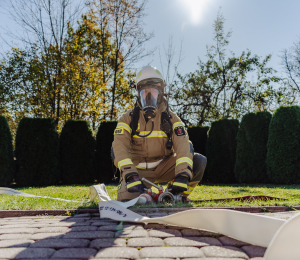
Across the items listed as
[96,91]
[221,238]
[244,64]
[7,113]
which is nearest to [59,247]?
[221,238]

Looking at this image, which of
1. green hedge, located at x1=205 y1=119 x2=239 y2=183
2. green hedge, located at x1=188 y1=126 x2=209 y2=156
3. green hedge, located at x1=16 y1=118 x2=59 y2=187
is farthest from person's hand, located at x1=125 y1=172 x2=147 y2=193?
green hedge, located at x1=188 y1=126 x2=209 y2=156

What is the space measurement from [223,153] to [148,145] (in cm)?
669

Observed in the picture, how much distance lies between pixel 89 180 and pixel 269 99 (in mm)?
15498

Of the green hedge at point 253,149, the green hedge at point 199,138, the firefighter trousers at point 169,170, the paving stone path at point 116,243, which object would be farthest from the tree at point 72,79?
the paving stone path at point 116,243

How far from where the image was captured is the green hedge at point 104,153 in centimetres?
1048

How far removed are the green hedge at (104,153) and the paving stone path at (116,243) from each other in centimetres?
805

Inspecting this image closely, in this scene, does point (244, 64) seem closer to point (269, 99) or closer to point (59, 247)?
point (269, 99)

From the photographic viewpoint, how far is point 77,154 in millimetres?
10227

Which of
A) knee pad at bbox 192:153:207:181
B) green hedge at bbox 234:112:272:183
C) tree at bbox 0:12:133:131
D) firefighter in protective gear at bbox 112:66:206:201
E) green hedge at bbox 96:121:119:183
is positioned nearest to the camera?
firefighter in protective gear at bbox 112:66:206:201

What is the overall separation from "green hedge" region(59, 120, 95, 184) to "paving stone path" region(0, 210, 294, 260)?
7830mm

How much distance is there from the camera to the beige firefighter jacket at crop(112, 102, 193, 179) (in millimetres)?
3756

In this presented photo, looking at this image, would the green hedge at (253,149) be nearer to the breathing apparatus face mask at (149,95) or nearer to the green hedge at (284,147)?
the green hedge at (284,147)

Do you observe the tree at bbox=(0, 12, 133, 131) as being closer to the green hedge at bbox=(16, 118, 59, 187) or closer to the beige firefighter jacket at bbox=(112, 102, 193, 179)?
the green hedge at bbox=(16, 118, 59, 187)

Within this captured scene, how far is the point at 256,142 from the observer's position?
30.5 ft
